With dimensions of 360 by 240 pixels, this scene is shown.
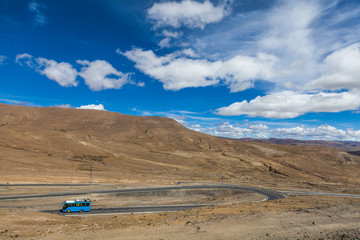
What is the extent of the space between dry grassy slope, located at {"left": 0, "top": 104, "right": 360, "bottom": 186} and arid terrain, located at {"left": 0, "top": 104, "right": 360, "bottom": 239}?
503 millimetres

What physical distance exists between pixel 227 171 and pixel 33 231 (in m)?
99.1

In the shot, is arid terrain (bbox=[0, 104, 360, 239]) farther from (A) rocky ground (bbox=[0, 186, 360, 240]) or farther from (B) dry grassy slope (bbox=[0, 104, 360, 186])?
(B) dry grassy slope (bbox=[0, 104, 360, 186])

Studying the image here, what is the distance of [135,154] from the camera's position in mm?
125688

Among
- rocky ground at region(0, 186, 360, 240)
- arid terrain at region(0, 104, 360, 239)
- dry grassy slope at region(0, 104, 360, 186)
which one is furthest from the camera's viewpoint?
dry grassy slope at region(0, 104, 360, 186)

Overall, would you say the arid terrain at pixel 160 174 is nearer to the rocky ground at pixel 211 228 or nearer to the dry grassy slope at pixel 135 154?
the rocky ground at pixel 211 228

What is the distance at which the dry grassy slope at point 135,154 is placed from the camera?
82.5 meters

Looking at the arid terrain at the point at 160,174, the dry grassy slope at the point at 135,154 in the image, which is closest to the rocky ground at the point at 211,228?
the arid terrain at the point at 160,174

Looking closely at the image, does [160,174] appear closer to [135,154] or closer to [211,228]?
[135,154]

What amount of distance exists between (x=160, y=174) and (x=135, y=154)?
37.9m

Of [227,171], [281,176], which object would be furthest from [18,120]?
[281,176]

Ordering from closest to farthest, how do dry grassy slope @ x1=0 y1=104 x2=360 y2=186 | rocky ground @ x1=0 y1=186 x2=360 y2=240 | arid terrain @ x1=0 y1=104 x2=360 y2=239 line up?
rocky ground @ x1=0 y1=186 x2=360 y2=240 → arid terrain @ x1=0 y1=104 x2=360 y2=239 → dry grassy slope @ x1=0 y1=104 x2=360 y2=186

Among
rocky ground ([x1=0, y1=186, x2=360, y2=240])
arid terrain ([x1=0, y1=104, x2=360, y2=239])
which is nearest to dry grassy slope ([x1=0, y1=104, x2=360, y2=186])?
arid terrain ([x1=0, y1=104, x2=360, y2=239])

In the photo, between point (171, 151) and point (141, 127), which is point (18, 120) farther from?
point (171, 151)

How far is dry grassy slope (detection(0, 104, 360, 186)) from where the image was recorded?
82.5 m
